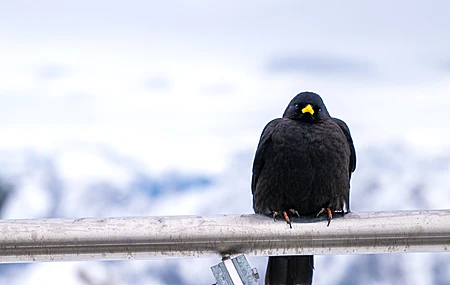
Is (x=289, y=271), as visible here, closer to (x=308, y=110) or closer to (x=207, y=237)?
(x=207, y=237)

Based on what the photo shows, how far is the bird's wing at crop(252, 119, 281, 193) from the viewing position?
3.32 meters

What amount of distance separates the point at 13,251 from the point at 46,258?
96 millimetres

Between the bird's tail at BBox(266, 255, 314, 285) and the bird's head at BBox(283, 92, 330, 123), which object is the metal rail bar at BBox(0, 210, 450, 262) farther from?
the bird's head at BBox(283, 92, 330, 123)

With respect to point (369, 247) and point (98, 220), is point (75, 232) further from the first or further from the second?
point (369, 247)

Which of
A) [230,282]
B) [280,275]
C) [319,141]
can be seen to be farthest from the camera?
[319,141]

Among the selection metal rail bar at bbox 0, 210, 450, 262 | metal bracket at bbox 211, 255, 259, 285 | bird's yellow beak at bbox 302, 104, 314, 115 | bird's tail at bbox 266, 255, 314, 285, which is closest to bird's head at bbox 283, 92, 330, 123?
bird's yellow beak at bbox 302, 104, 314, 115

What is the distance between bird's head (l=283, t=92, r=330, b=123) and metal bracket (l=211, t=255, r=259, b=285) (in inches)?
62.3

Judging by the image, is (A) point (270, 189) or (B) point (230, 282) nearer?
(B) point (230, 282)

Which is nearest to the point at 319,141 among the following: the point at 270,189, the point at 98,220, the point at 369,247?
the point at 270,189

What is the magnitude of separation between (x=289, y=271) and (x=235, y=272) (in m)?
0.83

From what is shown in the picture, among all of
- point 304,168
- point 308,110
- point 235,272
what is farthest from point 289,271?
point 308,110

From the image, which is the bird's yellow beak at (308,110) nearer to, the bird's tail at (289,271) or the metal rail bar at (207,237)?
the bird's tail at (289,271)

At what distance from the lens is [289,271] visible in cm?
264

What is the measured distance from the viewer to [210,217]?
1904 millimetres
